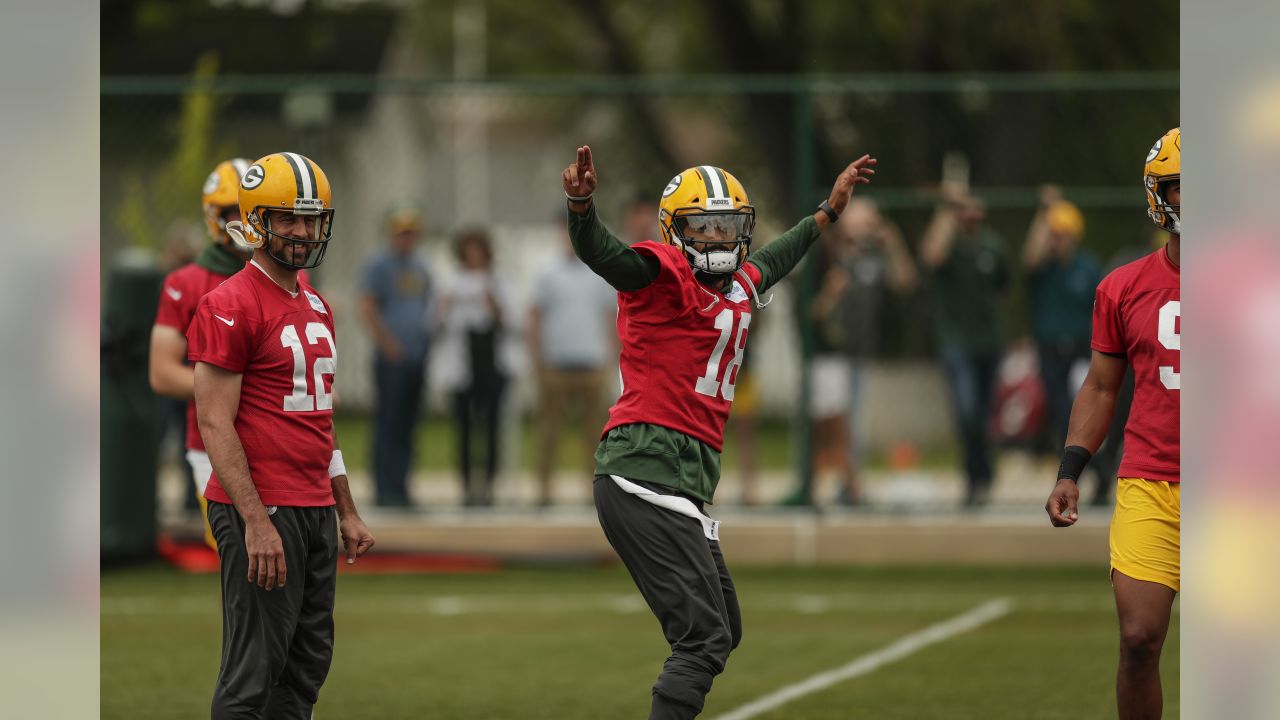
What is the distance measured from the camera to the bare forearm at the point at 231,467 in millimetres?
5191

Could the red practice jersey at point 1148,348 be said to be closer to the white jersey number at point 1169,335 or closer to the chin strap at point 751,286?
the white jersey number at point 1169,335

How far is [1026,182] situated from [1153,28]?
241 inches

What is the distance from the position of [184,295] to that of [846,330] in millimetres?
6779

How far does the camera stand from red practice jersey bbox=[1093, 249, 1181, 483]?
554 centimetres

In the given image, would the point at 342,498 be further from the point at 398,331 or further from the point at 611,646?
the point at 398,331

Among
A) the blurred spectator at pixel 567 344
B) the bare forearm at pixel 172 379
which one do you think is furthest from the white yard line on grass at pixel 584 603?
the bare forearm at pixel 172 379

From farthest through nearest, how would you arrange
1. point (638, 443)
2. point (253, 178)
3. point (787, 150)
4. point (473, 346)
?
point (787, 150)
point (473, 346)
point (638, 443)
point (253, 178)

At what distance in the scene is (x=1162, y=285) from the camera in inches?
222

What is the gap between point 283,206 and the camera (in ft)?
17.8

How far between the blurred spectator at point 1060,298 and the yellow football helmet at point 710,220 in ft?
23.8

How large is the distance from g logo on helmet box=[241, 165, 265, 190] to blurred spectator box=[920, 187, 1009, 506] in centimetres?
819

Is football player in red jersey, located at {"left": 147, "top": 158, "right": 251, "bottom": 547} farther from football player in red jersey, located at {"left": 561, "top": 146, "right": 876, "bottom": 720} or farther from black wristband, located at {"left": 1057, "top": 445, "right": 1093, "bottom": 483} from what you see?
black wristband, located at {"left": 1057, "top": 445, "right": 1093, "bottom": 483}

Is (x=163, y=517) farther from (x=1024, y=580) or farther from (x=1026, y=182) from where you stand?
(x=1026, y=182)

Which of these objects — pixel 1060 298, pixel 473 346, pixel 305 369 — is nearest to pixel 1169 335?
pixel 305 369
